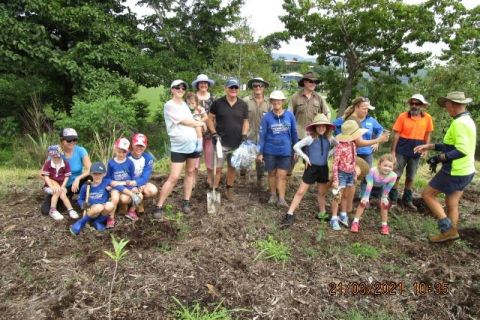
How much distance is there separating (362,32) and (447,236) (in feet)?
41.7

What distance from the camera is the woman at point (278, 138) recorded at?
17.1 feet

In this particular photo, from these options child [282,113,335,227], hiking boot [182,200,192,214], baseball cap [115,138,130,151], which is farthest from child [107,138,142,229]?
child [282,113,335,227]

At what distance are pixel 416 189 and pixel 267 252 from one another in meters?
4.02

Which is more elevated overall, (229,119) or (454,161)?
(229,119)

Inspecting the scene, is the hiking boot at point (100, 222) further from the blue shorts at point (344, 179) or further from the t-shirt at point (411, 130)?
the t-shirt at point (411, 130)

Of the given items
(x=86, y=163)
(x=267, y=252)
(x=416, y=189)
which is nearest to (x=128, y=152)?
(x=86, y=163)

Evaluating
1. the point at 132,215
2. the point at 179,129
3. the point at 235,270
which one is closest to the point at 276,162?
the point at 179,129

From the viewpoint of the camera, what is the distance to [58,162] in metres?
4.70

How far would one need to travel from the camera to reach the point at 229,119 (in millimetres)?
5379

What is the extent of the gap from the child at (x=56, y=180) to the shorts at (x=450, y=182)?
462 centimetres

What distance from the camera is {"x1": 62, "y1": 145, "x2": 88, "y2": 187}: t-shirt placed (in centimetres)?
485

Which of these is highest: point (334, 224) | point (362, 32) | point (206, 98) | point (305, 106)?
point (362, 32)

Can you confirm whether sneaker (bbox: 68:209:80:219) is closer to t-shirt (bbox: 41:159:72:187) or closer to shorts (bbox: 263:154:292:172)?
t-shirt (bbox: 41:159:72:187)

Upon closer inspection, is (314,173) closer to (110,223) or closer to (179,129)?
(179,129)
